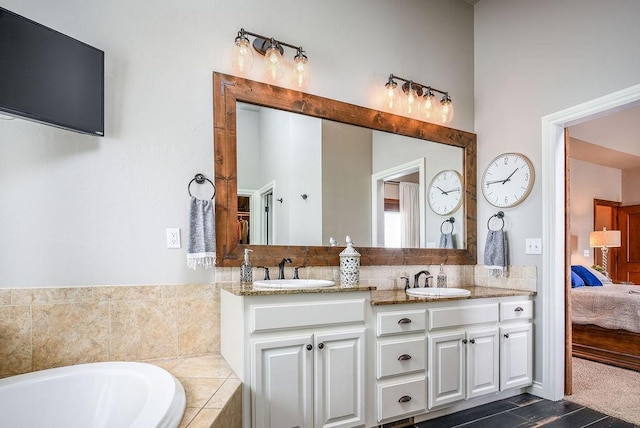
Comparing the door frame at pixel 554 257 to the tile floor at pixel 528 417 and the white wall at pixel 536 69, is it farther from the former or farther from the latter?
the tile floor at pixel 528 417

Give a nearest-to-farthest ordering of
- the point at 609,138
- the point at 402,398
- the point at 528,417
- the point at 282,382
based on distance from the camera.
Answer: the point at 282,382, the point at 402,398, the point at 528,417, the point at 609,138

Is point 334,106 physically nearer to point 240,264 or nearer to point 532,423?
point 240,264

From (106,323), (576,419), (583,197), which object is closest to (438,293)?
(576,419)

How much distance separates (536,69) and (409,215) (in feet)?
4.95

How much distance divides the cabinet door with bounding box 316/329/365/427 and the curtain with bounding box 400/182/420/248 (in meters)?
1.08

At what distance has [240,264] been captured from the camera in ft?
7.40

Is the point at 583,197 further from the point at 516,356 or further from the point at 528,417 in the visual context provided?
the point at 528,417

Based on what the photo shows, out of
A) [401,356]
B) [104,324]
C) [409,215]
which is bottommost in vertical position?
[401,356]

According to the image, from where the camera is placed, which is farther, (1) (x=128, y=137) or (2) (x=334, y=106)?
(2) (x=334, y=106)

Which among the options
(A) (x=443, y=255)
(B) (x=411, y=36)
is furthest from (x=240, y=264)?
(B) (x=411, y=36)

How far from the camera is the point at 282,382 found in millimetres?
1831

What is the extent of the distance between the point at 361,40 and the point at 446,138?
1.08 meters

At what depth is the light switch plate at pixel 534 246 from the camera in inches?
109

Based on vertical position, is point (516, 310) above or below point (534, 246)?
below
